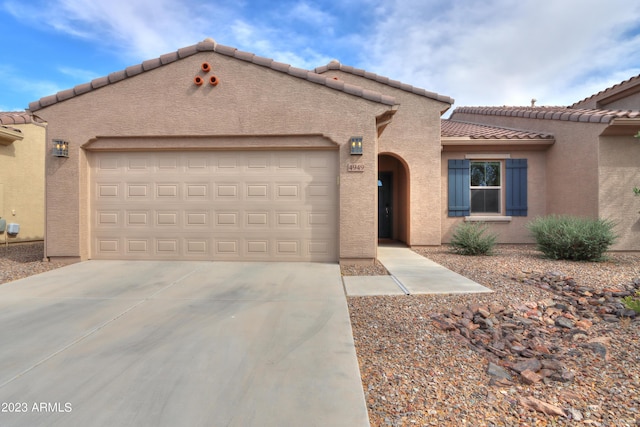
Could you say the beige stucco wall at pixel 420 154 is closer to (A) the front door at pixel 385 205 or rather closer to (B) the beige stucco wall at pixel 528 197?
(B) the beige stucco wall at pixel 528 197

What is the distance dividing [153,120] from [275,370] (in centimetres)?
629

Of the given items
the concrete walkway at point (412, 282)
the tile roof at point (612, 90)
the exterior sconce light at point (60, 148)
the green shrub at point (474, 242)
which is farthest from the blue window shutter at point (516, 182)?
the exterior sconce light at point (60, 148)

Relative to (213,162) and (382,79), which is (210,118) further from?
(382,79)

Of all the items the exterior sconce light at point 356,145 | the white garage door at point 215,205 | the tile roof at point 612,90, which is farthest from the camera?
the tile roof at point 612,90

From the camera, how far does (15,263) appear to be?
7.04 metres

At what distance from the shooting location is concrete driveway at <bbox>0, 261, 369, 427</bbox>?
221 centimetres

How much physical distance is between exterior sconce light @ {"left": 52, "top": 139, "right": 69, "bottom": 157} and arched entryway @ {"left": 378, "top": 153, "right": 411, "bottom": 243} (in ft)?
27.7

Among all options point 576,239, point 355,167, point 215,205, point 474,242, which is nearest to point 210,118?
point 215,205

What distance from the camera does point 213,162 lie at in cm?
714

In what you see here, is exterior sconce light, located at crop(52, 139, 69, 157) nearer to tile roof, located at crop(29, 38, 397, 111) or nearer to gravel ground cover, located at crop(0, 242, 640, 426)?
tile roof, located at crop(29, 38, 397, 111)

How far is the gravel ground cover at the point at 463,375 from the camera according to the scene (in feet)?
7.10

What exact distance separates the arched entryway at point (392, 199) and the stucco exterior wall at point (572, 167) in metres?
4.54

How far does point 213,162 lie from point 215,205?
971 mm

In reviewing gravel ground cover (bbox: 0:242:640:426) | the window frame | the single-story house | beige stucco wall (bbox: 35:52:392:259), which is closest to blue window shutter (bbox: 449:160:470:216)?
the window frame
